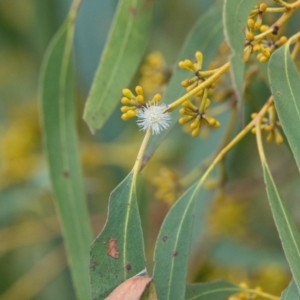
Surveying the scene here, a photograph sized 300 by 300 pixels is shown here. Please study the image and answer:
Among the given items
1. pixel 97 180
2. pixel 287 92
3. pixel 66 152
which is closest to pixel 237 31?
pixel 287 92

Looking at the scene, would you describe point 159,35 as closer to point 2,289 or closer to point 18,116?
point 18,116

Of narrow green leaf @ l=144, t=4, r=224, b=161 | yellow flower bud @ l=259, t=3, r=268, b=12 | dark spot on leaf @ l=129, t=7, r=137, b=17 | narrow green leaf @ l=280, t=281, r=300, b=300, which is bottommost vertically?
narrow green leaf @ l=280, t=281, r=300, b=300

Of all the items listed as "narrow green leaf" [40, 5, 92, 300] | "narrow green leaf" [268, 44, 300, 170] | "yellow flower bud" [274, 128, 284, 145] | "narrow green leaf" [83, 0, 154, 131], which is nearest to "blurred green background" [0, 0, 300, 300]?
"narrow green leaf" [40, 5, 92, 300]

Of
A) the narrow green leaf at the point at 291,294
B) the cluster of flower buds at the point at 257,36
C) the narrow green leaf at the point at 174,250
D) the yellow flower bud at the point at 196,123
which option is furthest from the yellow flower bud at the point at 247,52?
the narrow green leaf at the point at 291,294

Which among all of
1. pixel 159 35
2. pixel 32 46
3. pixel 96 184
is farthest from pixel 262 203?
pixel 32 46

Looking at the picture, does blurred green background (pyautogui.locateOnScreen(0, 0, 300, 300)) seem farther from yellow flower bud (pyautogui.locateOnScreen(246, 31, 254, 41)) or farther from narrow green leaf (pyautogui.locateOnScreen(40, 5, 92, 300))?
yellow flower bud (pyautogui.locateOnScreen(246, 31, 254, 41))
